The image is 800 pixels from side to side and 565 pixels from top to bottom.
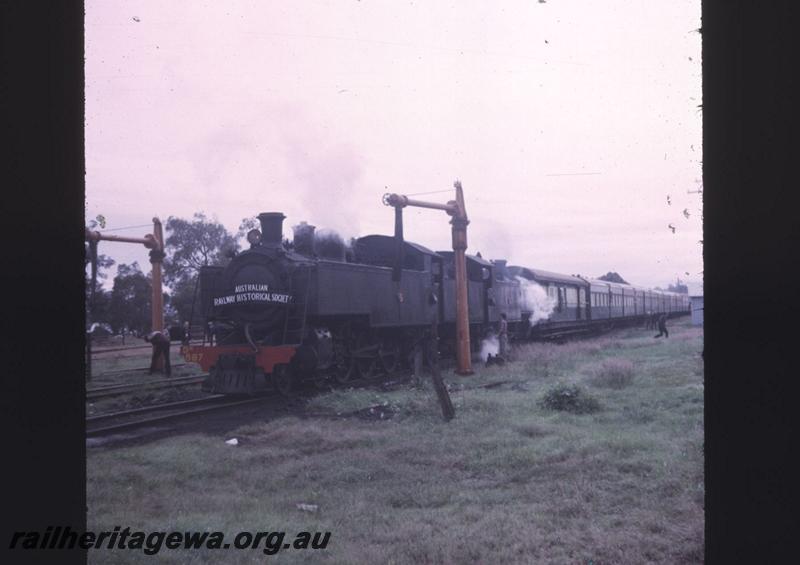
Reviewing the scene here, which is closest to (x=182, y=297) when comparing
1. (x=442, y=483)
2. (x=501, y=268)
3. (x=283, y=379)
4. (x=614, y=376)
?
(x=501, y=268)

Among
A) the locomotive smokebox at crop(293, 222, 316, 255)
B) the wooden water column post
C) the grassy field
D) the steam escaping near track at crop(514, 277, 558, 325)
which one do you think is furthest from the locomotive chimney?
the grassy field

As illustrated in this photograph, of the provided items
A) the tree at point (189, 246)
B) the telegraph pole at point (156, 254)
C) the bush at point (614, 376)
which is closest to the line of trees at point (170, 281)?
the tree at point (189, 246)

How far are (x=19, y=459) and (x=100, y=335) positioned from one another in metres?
33.1

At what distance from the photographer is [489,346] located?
1972 centimetres

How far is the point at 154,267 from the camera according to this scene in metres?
16.0

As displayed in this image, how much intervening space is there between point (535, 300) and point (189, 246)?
20302 mm

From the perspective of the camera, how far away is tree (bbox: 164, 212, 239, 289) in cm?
3478

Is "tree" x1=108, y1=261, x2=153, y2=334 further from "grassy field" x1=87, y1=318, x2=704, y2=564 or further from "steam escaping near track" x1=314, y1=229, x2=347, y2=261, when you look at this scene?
"grassy field" x1=87, y1=318, x2=704, y2=564

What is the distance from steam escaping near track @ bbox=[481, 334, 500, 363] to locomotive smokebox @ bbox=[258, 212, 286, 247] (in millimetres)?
8034

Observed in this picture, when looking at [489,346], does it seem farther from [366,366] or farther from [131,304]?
[131,304]

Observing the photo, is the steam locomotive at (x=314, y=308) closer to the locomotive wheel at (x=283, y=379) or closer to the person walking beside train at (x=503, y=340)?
the locomotive wheel at (x=283, y=379)

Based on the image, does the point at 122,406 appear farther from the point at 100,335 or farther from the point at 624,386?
the point at 100,335

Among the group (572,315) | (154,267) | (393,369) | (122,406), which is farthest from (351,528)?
(572,315)

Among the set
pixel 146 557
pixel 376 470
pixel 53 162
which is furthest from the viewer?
pixel 376 470
